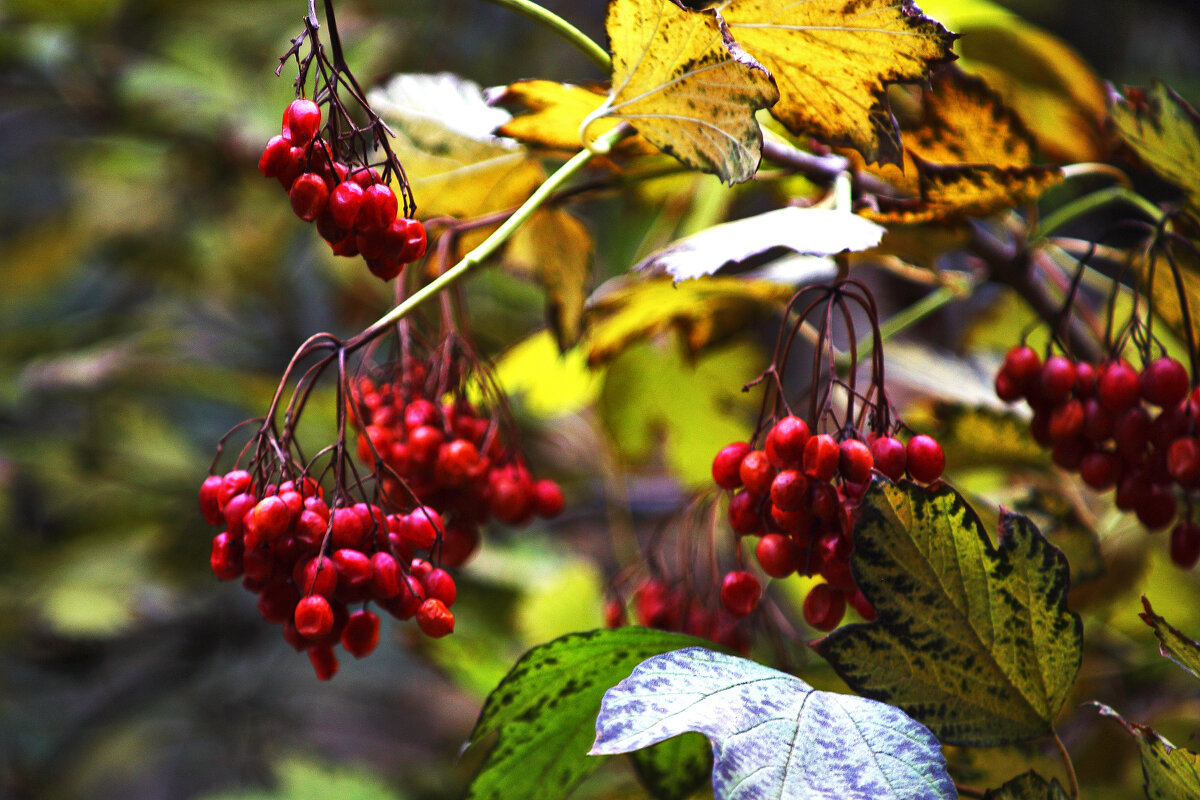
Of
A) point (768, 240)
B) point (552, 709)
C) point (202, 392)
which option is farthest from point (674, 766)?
point (202, 392)

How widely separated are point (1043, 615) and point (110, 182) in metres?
1.97

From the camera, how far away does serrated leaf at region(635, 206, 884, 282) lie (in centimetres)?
41

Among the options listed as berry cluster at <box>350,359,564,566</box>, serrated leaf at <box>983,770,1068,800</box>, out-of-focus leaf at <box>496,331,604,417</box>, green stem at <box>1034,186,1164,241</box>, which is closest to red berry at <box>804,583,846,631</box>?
serrated leaf at <box>983,770,1068,800</box>

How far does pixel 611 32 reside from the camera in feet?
1.46

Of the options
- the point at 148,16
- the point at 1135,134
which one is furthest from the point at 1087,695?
the point at 148,16

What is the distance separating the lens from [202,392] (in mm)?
1392

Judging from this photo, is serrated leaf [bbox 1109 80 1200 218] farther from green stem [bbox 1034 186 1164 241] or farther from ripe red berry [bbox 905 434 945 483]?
ripe red berry [bbox 905 434 945 483]

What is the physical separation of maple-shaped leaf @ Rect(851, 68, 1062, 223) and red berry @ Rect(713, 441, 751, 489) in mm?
147

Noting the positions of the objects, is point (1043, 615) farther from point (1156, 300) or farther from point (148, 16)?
point (148, 16)

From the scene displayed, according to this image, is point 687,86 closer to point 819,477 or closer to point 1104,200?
point 819,477

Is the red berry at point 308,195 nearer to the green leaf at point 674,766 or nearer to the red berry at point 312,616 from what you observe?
the red berry at point 312,616

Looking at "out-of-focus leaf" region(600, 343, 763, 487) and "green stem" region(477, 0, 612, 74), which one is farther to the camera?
"out-of-focus leaf" region(600, 343, 763, 487)

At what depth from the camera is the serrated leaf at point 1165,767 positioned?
39 centimetres

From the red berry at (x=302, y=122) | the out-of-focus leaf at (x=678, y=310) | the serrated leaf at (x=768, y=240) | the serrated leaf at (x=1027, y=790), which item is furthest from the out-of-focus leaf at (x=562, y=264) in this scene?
the serrated leaf at (x=1027, y=790)
